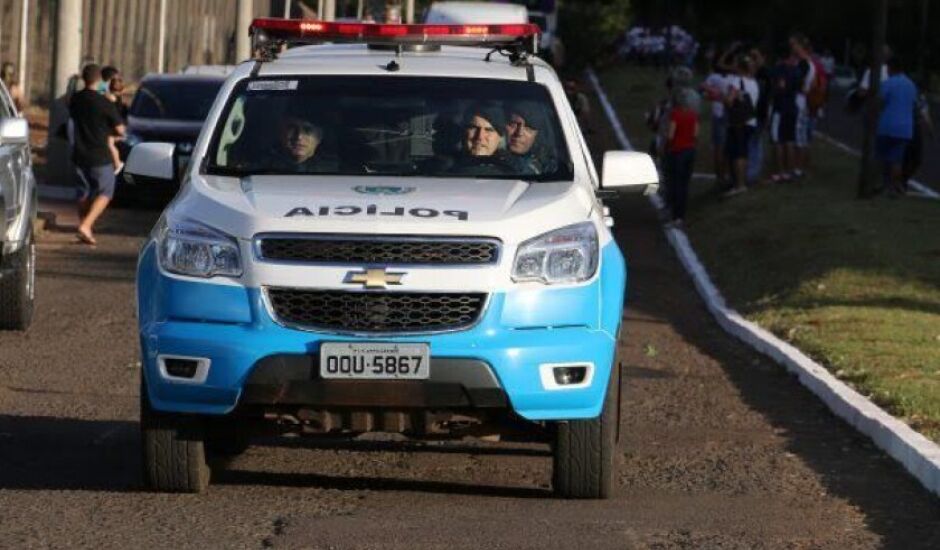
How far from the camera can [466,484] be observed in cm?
960

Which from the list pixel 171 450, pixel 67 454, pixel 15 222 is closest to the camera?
pixel 171 450

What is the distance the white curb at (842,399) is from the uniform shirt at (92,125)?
20.2ft

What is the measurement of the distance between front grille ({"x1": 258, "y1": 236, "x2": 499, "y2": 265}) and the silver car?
586 cm

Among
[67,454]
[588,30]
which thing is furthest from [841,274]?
[588,30]

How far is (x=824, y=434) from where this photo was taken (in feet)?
38.2

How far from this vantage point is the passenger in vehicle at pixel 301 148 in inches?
374

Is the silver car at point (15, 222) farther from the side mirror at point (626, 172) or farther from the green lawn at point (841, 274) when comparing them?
the side mirror at point (626, 172)

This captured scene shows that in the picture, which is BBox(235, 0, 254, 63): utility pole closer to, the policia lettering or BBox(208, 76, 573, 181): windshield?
BBox(208, 76, 573, 181): windshield

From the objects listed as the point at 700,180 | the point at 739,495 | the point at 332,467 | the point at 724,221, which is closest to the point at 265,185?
the point at 332,467

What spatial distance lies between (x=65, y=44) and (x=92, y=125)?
19.7 feet

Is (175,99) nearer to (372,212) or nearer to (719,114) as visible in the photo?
(719,114)

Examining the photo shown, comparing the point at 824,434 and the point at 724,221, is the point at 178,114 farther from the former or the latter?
the point at 824,434

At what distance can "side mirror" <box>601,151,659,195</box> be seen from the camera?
9539 millimetres

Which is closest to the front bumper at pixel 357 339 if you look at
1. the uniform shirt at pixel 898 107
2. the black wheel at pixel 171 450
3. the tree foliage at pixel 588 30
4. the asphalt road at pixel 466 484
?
the black wheel at pixel 171 450
